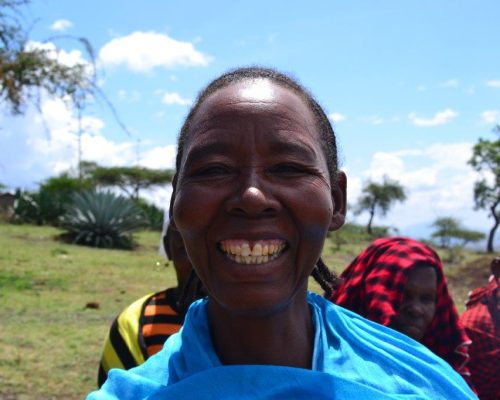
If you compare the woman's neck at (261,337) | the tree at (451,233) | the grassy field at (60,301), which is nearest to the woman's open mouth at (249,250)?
the woman's neck at (261,337)

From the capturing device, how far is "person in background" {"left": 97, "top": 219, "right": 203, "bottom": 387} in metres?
2.80

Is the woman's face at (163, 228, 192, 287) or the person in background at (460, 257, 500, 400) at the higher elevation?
the woman's face at (163, 228, 192, 287)

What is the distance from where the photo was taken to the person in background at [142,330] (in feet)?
9.18

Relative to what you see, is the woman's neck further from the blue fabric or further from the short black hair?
the short black hair

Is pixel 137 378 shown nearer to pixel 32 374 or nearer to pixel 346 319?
pixel 346 319

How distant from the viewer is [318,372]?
4.79 ft

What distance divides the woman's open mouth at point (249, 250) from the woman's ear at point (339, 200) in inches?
14.3

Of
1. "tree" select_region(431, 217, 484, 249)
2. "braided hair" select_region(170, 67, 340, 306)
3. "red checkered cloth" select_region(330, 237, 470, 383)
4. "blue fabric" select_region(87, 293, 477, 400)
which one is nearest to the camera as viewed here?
"blue fabric" select_region(87, 293, 477, 400)

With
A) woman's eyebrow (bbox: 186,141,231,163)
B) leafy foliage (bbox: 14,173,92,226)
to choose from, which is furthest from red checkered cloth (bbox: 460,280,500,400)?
leafy foliage (bbox: 14,173,92,226)

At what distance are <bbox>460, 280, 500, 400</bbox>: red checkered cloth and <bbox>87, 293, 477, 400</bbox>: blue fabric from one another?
1.80 metres

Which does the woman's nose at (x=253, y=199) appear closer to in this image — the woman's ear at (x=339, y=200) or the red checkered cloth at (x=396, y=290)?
the woman's ear at (x=339, y=200)

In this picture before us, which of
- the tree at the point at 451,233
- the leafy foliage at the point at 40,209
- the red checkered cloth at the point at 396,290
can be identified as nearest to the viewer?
the red checkered cloth at the point at 396,290

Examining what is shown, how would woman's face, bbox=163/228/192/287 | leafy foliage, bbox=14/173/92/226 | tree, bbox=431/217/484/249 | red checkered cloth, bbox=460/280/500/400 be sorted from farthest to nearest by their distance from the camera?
tree, bbox=431/217/484/249, leafy foliage, bbox=14/173/92/226, red checkered cloth, bbox=460/280/500/400, woman's face, bbox=163/228/192/287

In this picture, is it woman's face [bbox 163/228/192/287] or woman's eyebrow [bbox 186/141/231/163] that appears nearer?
woman's eyebrow [bbox 186/141/231/163]
